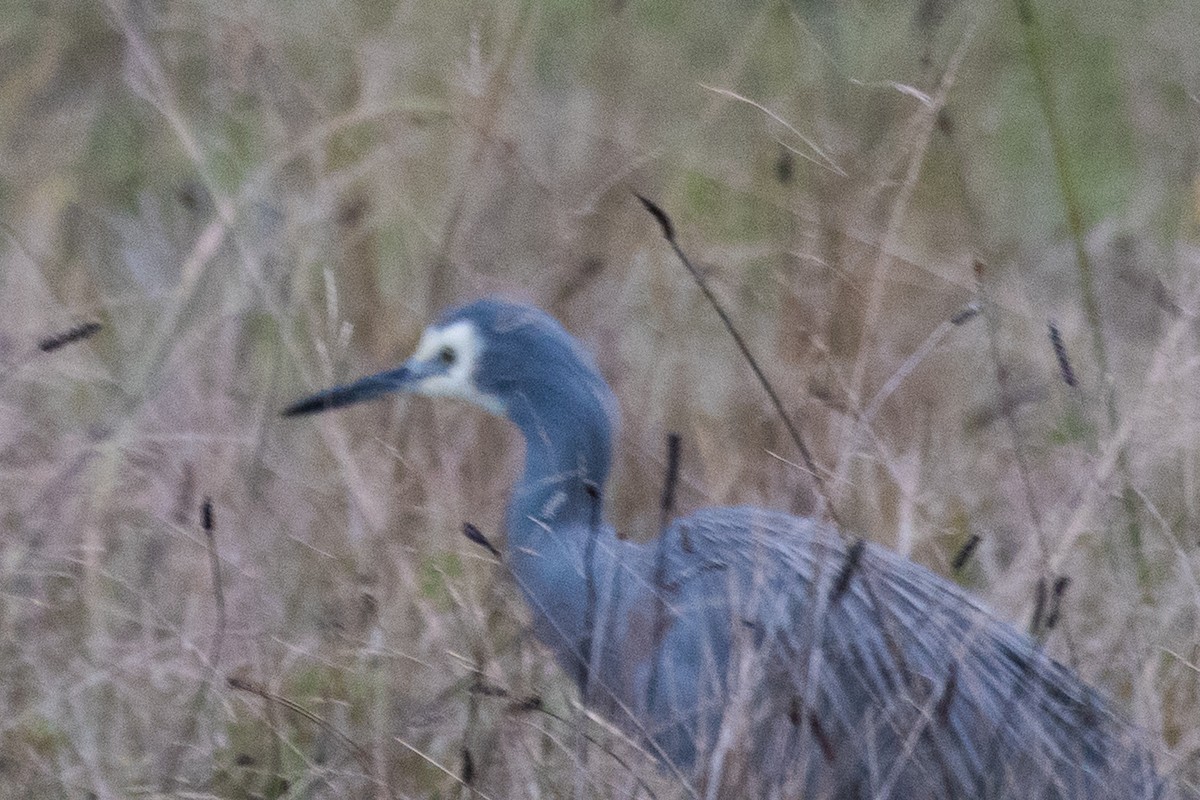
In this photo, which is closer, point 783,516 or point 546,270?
point 783,516

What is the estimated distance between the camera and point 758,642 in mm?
2537

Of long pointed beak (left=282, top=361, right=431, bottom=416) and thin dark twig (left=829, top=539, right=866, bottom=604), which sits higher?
thin dark twig (left=829, top=539, right=866, bottom=604)

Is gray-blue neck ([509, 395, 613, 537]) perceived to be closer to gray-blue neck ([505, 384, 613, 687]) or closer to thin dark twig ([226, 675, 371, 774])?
gray-blue neck ([505, 384, 613, 687])

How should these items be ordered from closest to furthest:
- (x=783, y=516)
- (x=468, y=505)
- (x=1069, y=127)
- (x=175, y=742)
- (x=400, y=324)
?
1. (x=175, y=742)
2. (x=783, y=516)
3. (x=468, y=505)
4. (x=400, y=324)
5. (x=1069, y=127)

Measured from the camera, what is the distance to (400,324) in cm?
399

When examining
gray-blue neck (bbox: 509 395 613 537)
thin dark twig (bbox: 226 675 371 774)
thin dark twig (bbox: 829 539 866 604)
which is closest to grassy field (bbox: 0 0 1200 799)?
thin dark twig (bbox: 226 675 371 774)

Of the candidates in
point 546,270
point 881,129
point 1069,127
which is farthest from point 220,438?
point 1069,127

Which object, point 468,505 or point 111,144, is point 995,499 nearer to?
point 468,505

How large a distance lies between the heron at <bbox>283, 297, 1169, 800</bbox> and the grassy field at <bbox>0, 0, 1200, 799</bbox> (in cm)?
9

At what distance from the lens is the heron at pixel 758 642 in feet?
7.23

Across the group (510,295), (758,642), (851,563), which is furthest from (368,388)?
(851,563)

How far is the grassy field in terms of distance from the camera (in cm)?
264

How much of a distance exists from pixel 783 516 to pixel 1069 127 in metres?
2.42

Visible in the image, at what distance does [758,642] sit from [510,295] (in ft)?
4.22
